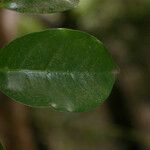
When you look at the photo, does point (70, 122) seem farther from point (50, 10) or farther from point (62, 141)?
point (50, 10)

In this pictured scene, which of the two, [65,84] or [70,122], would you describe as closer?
[65,84]

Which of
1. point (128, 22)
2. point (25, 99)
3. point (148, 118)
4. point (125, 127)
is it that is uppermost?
point (25, 99)

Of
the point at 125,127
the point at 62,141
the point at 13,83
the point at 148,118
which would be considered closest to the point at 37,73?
the point at 13,83

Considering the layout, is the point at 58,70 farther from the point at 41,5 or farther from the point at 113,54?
the point at 113,54

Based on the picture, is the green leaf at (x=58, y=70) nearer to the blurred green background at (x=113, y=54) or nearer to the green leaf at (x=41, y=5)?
the green leaf at (x=41, y=5)

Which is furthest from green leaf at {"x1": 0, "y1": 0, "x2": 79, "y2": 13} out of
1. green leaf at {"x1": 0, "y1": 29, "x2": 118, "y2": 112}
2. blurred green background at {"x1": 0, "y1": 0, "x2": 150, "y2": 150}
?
blurred green background at {"x1": 0, "y1": 0, "x2": 150, "y2": 150}

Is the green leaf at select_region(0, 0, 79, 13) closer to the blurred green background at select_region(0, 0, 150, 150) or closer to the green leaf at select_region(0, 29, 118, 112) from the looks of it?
the green leaf at select_region(0, 29, 118, 112)

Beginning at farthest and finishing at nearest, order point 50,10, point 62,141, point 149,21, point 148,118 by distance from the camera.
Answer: point 148,118, point 62,141, point 149,21, point 50,10
